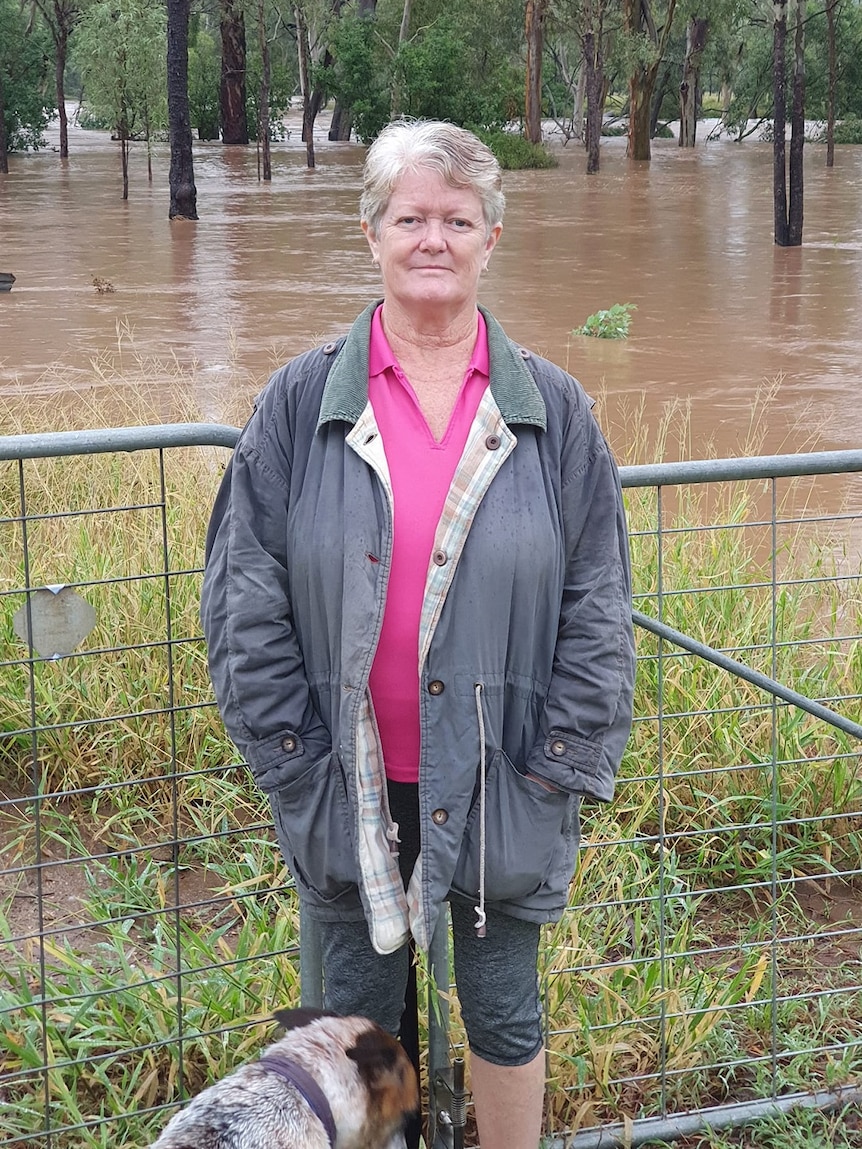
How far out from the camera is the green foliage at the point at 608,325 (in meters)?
17.9

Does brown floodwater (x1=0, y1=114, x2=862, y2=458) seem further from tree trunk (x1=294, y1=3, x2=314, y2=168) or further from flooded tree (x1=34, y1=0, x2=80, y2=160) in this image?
flooded tree (x1=34, y1=0, x2=80, y2=160)

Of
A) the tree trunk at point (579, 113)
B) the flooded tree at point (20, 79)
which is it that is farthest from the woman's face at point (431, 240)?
the tree trunk at point (579, 113)

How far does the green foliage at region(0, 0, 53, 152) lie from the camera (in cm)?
4641

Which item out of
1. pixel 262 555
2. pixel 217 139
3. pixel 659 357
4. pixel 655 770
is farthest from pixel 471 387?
pixel 217 139

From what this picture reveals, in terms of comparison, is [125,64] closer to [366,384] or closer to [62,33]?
[62,33]

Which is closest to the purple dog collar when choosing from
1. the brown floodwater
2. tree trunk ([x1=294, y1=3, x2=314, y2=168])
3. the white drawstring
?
the white drawstring

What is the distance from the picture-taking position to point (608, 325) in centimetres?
1797

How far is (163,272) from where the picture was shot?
23.8 metres

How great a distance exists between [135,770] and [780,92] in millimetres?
22483

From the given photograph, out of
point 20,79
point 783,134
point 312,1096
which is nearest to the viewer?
point 312,1096

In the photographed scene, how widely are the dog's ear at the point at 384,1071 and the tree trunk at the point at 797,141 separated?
23.9 metres

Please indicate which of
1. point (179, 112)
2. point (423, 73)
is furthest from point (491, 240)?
point (423, 73)

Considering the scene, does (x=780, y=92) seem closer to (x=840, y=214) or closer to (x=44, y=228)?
(x=840, y=214)

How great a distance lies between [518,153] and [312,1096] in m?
43.3
